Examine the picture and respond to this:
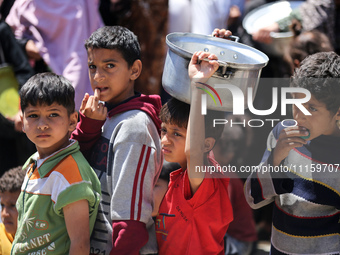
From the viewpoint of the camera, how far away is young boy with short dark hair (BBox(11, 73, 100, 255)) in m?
2.51

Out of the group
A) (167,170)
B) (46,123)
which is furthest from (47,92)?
(167,170)

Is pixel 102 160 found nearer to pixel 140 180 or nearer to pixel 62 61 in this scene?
pixel 140 180

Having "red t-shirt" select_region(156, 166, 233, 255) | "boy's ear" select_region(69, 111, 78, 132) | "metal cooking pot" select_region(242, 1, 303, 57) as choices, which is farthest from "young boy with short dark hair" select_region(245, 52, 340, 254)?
"metal cooking pot" select_region(242, 1, 303, 57)

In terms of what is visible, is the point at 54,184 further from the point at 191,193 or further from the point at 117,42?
the point at 117,42

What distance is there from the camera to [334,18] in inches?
192

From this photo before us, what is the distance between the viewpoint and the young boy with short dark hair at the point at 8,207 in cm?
323

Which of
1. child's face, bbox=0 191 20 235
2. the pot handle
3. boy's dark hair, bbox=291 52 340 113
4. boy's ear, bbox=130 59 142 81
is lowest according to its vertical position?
child's face, bbox=0 191 20 235

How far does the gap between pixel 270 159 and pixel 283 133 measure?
7.3 inches

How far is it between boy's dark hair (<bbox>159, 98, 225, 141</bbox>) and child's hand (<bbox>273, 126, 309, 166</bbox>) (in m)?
0.37

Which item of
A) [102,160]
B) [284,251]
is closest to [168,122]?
[102,160]

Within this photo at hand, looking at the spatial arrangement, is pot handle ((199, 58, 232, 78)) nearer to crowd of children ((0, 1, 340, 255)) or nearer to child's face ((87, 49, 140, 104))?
crowd of children ((0, 1, 340, 255))

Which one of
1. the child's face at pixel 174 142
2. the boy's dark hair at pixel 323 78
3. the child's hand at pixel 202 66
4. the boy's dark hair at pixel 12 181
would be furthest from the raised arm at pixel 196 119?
the boy's dark hair at pixel 12 181

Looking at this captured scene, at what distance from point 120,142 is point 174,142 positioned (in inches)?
10.9

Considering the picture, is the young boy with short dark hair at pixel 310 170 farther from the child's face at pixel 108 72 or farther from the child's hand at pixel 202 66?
the child's face at pixel 108 72
